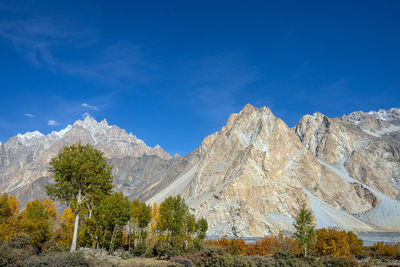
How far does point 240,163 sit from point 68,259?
109879mm

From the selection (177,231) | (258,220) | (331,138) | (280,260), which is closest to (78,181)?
(280,260)

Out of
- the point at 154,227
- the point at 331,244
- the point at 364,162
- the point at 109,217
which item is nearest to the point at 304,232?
the point at 331,244

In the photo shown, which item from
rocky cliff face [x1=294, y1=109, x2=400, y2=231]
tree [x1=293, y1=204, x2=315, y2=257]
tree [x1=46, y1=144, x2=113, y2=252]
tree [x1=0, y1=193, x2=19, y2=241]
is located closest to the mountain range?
rocky cliff face [x1=294, y1=109, x2=400, y2=231]

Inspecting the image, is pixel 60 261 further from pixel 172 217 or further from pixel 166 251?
pixel 172 217

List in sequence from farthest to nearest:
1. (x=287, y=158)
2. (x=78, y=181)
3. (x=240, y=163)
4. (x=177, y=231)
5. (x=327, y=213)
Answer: (x=287, y=158), (x=240, y=163), (x=327, y=213), (x=177, y=231), (x=78, y=181)

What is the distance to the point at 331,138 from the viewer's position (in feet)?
602

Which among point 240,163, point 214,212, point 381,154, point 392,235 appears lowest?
point 392,235

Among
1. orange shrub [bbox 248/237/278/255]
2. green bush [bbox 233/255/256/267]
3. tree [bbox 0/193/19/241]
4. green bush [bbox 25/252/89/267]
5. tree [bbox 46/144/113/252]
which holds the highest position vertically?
tree [bbox 46/144/113/252]

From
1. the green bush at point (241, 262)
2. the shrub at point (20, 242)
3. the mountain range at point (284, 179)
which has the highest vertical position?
the mountain range at point (284, 179)

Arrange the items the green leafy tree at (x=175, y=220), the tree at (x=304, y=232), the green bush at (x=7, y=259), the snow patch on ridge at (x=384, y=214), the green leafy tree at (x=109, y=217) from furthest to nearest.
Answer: the snow patch on ridge at (x=384, y=214) < the green leafy tree at (x=175, y=220) < the tree at (x=304, y=232) < the green leafy tree at (x=109, y=217) < the green bush at (x=7, y=259)

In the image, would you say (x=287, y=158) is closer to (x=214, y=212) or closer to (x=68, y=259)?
(x=214, y=212)

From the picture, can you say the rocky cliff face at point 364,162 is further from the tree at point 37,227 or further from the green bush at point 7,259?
the green bush at point 7,259

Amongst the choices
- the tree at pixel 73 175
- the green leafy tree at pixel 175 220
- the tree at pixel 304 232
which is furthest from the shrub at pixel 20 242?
A: the tree at pixel 304 232

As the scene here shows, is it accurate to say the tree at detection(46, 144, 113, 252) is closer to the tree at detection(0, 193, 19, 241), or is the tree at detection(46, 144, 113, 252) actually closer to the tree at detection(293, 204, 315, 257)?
the tree at detection(0, 193, 19, 241)
